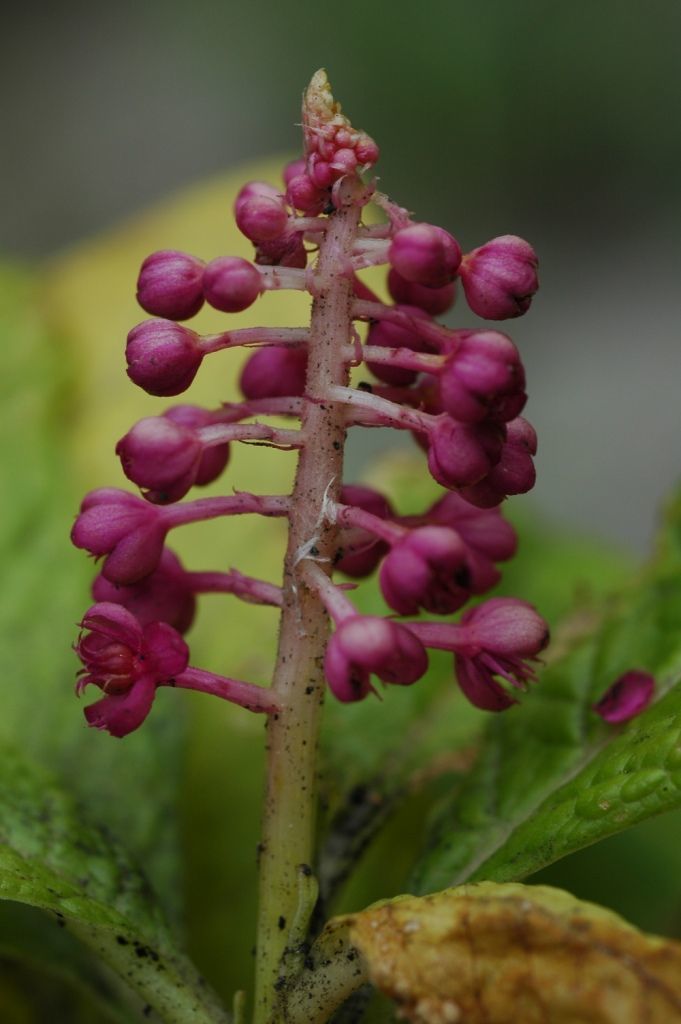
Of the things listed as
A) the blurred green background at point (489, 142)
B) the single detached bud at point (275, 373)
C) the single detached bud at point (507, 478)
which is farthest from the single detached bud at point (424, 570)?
the blurred green background at point (489, 142)

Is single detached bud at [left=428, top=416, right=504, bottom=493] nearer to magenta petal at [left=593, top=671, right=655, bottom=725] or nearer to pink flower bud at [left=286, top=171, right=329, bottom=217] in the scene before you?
pink flower bud at [left=286, top=171, right=329, bottom=217]

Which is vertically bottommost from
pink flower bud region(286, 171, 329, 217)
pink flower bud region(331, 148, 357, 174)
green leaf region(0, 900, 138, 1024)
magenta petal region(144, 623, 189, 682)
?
green leaf region(0, 900, 138, 1024)

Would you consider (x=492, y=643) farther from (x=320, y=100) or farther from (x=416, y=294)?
(x=320, y=100)

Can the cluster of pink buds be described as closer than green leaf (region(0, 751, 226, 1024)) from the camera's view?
Yes

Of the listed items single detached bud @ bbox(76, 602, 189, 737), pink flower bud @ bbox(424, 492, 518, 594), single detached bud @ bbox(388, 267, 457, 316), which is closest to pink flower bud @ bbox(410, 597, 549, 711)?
pink flower bud @ bbox(424, 492, 518, 594)

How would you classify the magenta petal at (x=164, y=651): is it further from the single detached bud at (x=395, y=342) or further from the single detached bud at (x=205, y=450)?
the single detached bud at (x=395, y=342)

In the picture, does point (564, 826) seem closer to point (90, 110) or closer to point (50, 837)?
point (50, 837)

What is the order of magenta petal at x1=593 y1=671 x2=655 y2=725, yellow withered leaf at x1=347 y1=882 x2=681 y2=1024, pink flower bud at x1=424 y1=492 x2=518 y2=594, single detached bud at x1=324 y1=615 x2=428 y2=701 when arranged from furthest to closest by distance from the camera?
magenta petal at x1=593 y1=671 x2=655 y2=725 < pink flower bud at x1=424 y1=492 x2=518 y2=594 < single detached bud at x1=324 y1=615 x2=428 y2=701 < yellow withered leaf at x1=347 y1=882 x2=681 y2=1024
